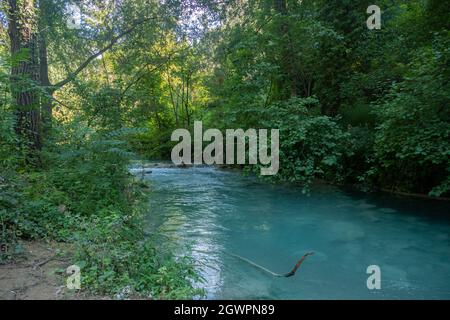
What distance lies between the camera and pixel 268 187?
43.0ft

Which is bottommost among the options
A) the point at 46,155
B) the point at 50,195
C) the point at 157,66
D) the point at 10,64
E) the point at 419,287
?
the point at 419,287

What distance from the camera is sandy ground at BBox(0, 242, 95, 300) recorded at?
11.6 ft

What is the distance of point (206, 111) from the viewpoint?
16328 millimetres

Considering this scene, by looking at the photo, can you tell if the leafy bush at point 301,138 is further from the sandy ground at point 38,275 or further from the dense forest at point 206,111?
the sandy ground at point 38,275

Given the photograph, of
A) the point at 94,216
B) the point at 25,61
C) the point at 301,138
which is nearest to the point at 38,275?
the point at 94,216

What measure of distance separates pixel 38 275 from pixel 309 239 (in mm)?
5307

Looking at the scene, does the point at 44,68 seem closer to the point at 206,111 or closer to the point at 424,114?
the point at 206,111

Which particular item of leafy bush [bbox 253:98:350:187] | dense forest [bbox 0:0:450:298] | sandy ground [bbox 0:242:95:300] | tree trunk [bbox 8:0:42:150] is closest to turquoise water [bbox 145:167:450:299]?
dense forest [bbox 0:0:450:298]

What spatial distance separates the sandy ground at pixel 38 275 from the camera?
3538 mm

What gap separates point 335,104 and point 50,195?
10625 mm

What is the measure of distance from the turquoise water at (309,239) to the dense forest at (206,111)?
2.79 feet
